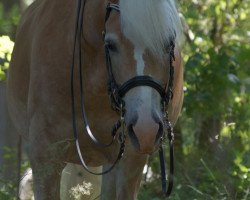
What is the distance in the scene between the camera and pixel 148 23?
4.48 m

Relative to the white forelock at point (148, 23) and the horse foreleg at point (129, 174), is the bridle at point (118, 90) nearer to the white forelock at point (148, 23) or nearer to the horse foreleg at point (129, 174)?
the white forelock at point (148, 23)

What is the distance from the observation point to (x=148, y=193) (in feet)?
24.0

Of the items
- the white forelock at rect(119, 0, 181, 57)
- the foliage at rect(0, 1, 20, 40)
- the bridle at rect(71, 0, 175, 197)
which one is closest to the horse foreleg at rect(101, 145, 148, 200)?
the bridle at rect(71, 0, 175, 197)

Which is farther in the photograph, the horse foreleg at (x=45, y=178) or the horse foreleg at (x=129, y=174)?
the horse foreleg at (x=129, y=174)

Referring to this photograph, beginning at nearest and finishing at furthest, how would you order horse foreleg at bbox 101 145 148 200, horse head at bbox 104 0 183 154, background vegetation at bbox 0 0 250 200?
horse head at bbox 104 0 183 154
horse foreleg at bbox 101 145 148 200
background vegetation at bbox 0 0 250 200

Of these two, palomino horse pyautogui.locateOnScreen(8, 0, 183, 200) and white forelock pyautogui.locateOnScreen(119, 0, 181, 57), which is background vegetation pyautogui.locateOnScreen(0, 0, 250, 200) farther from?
white forelock pyautogui.locateOnScreen(119, 0, 181, 57)

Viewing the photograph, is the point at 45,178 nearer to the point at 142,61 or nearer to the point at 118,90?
the point at 118,90

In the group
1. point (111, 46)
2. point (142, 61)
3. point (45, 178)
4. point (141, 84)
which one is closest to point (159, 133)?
point (141, 84)

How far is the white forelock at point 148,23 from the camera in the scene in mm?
4457

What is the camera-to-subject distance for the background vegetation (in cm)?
627

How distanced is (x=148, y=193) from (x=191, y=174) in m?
0.46

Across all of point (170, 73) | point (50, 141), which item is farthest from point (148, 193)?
point (170, 73)

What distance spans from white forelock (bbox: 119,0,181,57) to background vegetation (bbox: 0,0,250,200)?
1.50m

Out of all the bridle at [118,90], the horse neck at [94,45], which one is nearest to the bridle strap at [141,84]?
the bridle at [118,90]
